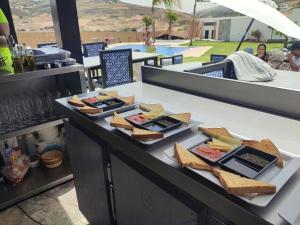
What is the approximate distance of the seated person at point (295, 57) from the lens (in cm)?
314

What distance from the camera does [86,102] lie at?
1.16 metres

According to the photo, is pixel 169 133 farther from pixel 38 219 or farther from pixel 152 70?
pixel 38 219

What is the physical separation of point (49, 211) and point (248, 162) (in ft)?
5.62

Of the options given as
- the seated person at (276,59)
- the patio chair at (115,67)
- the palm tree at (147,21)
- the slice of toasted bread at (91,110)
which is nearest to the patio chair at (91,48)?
the patio chair at (115,67)

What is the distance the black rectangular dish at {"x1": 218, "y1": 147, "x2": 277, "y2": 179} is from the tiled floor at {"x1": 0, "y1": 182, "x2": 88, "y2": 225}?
1.42 m

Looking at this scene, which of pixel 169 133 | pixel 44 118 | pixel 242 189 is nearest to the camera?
pixel 242 189

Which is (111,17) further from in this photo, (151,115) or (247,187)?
(247,187)

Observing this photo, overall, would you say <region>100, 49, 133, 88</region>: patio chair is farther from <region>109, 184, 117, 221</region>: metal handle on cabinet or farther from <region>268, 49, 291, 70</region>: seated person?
<region>109, 184, 117, 221</region>: metal handle on cabinet

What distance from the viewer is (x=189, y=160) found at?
0.64m

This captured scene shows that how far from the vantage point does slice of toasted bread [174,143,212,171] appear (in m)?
0.62

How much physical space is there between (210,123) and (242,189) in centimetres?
47

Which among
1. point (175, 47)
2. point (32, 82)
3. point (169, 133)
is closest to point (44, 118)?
point (32, 82)

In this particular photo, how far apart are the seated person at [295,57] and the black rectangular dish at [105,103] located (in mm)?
2924

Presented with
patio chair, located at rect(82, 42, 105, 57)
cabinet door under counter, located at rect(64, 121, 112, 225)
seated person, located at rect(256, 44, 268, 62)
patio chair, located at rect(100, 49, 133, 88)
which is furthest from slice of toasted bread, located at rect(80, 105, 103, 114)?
patio chair, located at rect(82, 42, 105, 57)
